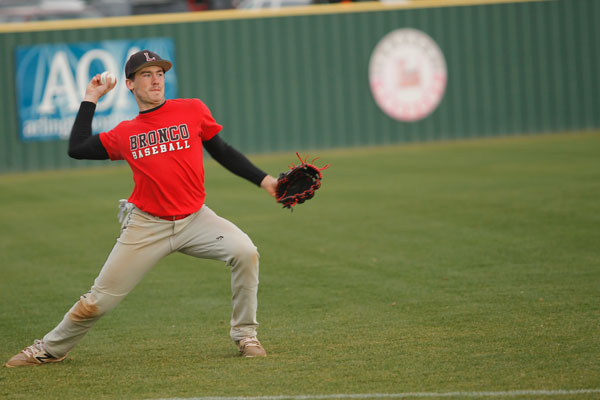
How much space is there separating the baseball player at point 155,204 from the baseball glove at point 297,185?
0.27 feet

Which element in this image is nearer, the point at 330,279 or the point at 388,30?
the point at 330,279

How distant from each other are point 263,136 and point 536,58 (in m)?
6.55

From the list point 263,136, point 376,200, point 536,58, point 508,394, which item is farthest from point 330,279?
point 536,58

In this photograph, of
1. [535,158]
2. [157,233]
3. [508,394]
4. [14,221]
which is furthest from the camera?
[535,158]

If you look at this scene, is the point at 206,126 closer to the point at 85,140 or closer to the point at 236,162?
the point at 236,162

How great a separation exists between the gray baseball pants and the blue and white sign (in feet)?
43.8

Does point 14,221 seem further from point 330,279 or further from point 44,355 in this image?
point 44,355

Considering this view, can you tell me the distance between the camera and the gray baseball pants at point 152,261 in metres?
5.93

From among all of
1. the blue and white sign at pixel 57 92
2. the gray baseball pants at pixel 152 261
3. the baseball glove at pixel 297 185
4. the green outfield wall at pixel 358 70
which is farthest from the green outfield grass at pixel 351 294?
the green outfield wall at pixel 358 70

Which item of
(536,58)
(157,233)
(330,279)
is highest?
(536,58)

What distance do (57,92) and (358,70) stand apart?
21.2ft

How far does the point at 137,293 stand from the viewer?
845 centimetres

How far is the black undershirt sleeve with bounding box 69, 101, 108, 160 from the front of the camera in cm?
595

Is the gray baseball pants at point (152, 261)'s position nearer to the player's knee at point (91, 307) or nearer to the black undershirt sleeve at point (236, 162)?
the player's knee at point (91, 307)
